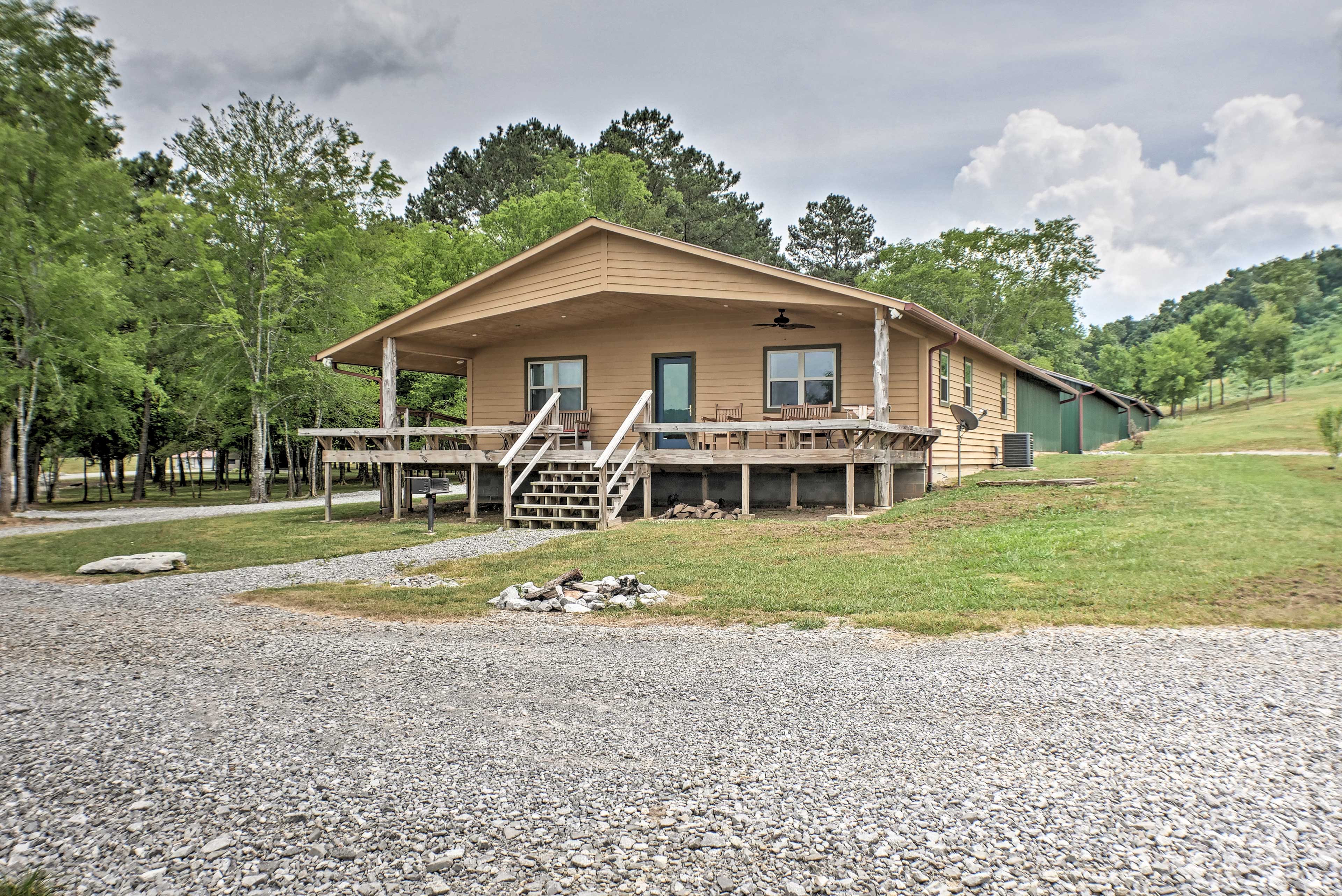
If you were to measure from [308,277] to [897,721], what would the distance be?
878 inches

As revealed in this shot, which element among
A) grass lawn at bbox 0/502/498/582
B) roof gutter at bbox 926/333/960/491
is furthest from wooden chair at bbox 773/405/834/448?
grass lawn at bbox 0/502/498/582

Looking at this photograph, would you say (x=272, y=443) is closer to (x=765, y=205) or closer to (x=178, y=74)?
(x=178, y=74)

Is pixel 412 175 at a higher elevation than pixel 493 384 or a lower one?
higher

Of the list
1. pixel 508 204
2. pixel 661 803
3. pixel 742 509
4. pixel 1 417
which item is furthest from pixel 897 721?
pixel 508 204

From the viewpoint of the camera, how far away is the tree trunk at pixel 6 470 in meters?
15.6

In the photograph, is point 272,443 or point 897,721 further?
point 272,443

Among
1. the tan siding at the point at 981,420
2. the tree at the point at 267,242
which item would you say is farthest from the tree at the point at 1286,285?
the tree at the point at 267,242

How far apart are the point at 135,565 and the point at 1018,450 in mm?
Answer: 17136

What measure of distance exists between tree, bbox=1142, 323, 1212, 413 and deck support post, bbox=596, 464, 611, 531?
1616 inches

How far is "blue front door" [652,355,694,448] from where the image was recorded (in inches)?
582

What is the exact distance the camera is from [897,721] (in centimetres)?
341

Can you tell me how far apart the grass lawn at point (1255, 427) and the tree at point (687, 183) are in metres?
20.4

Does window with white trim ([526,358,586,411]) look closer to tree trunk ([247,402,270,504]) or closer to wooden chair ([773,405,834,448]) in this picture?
wooden chair ([773,405,834,448])

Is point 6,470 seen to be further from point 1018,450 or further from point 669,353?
A: point 1018,450
